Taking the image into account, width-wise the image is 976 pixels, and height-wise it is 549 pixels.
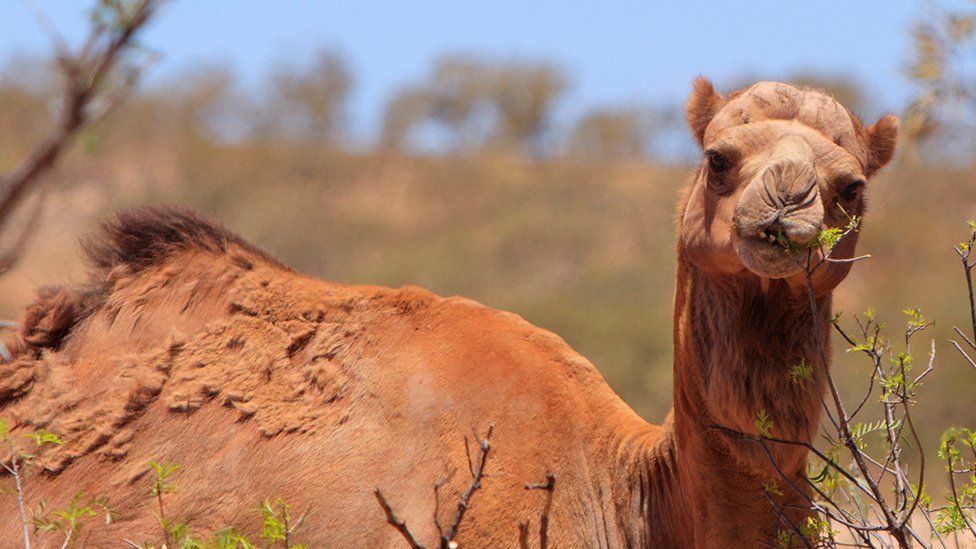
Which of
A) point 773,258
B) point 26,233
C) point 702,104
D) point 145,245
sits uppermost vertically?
point 702,104

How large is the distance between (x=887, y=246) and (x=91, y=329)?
75.5 ft

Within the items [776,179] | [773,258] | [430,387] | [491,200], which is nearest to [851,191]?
[776,179]

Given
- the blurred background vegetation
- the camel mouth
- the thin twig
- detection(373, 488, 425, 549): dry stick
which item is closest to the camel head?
the camel mouth

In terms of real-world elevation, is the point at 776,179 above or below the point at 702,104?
below

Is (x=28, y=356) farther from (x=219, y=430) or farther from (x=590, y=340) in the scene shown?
(x=590, y=340)

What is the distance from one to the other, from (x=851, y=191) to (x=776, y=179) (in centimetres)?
44

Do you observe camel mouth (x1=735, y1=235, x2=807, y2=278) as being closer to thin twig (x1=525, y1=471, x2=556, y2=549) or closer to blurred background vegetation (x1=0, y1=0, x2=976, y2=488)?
thin twig (x1=525, y1=471, x2=556, y2=549)

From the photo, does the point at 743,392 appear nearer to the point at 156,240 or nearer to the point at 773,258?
the point at 773,258

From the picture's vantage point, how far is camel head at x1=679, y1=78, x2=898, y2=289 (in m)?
3.39

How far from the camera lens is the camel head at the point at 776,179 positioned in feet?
11.1

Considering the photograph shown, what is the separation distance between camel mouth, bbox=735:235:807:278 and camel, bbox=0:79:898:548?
0.01 meters

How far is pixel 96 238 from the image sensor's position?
16.1 feet

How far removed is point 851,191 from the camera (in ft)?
12.3

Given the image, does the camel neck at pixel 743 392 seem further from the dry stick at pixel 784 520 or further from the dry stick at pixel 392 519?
the dry stick at pixel 392 519
